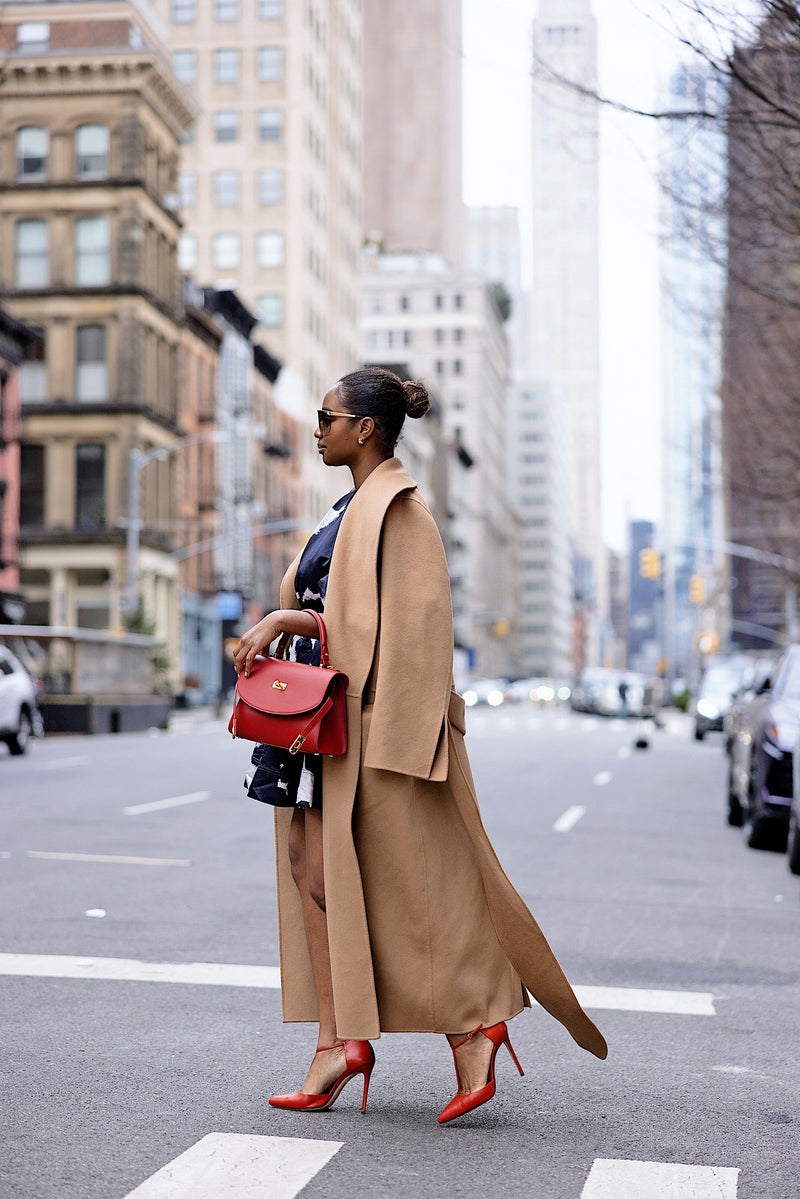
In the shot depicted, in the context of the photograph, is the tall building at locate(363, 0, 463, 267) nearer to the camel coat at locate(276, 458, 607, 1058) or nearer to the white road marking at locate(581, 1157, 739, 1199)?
the camel coat at locate(276, 458, 607, 1058)

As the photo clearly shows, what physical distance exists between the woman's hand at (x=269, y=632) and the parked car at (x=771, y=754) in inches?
335

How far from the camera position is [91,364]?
5703 centimetres

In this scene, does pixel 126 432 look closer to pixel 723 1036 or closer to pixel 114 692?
pixel 114 692

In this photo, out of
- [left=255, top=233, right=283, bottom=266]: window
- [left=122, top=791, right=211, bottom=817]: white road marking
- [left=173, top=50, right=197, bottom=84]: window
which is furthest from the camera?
[left=173, top=50, right=197, bottom=84]: window

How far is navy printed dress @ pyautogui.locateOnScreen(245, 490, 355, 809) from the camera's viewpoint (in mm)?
4578

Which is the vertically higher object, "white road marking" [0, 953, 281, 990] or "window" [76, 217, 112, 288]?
"window" [76, 217, 112, 288]

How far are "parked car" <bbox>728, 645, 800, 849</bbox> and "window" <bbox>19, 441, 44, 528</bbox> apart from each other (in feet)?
148

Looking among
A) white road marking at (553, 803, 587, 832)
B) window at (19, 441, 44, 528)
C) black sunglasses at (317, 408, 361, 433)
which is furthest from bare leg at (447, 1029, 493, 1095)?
window at (19, 441, 44, 528)

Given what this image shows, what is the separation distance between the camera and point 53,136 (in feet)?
188

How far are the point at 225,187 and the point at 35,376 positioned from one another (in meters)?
29.2

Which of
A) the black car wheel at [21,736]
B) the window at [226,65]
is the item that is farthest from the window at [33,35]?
the black car wheel at [21,736]

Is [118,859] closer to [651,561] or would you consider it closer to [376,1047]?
[376,1047]

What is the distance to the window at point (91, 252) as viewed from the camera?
57.1 metres

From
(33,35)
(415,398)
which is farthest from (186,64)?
(415,398)
